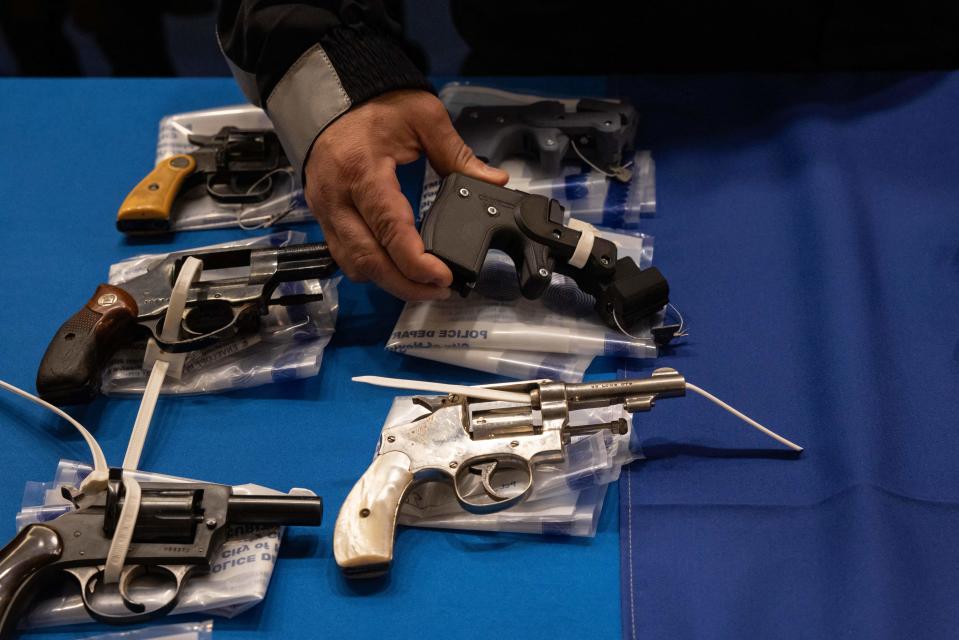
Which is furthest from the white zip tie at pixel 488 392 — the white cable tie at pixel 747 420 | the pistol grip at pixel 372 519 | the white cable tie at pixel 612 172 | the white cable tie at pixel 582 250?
the white cable tie at pixel 612 172

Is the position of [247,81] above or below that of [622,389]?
above

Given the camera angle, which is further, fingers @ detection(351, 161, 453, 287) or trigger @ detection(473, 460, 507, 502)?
fingers @ detection(351, 161, 453, 287)

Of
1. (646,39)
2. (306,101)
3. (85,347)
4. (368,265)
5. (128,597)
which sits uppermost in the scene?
(646,39)

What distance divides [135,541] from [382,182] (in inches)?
21.1

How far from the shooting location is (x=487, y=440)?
1110 millimetres

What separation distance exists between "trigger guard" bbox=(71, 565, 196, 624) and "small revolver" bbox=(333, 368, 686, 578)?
0.18m

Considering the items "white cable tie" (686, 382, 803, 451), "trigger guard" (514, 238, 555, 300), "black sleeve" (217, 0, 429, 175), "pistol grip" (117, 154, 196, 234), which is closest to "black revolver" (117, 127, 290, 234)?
"pistol grip" (117, 154, 196, 234)

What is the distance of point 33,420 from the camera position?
1247 mm

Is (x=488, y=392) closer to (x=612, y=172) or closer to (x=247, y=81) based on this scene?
(x=612, y=172)

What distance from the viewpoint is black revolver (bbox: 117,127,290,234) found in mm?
1489

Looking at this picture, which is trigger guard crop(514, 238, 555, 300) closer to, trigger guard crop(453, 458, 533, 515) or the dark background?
trigger guard crop(453, 458, 533, 515)

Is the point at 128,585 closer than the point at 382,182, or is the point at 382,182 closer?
the point at 128,585

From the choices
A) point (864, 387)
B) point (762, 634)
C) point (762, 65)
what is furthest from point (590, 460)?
point (762, 65)

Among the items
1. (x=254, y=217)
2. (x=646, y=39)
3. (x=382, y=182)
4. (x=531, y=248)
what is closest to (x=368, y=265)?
(x=382, y=182)
